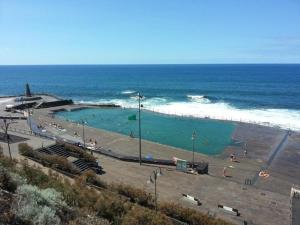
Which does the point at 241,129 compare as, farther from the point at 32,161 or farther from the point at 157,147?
the point at 32,161

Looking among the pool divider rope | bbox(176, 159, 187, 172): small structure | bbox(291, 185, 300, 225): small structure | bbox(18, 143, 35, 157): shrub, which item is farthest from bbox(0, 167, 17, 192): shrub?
bbox(176, 159, 187, 172): small structure

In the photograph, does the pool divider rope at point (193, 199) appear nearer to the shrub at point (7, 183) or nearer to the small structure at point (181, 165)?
the small structure at point (181, 165)

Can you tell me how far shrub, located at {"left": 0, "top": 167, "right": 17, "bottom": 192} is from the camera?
14491 mm

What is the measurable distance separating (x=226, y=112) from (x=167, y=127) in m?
20.5

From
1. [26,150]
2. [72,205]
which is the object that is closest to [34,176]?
[72,205]

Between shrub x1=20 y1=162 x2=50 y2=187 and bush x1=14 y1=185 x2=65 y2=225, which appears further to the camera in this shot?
shrub x1=20 y1=162 x2=50 y2=187

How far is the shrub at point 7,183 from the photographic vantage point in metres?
14.5

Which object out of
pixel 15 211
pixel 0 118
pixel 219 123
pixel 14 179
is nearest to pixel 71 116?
pixel 0 118

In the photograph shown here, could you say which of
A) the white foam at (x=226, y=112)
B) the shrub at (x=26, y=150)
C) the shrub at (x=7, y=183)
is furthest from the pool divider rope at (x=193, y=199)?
the white foam at (x=226, y=112)

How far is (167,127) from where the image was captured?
5575 centimetres

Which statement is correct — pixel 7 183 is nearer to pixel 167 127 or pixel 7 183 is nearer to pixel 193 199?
pixel 193 199

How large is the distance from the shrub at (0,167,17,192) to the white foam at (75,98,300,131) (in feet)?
161

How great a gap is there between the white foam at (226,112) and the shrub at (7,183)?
49.2 m

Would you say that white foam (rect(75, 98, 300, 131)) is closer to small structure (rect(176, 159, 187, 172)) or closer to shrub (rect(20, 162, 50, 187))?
small structure (rect(176, 159, 187, 172))
